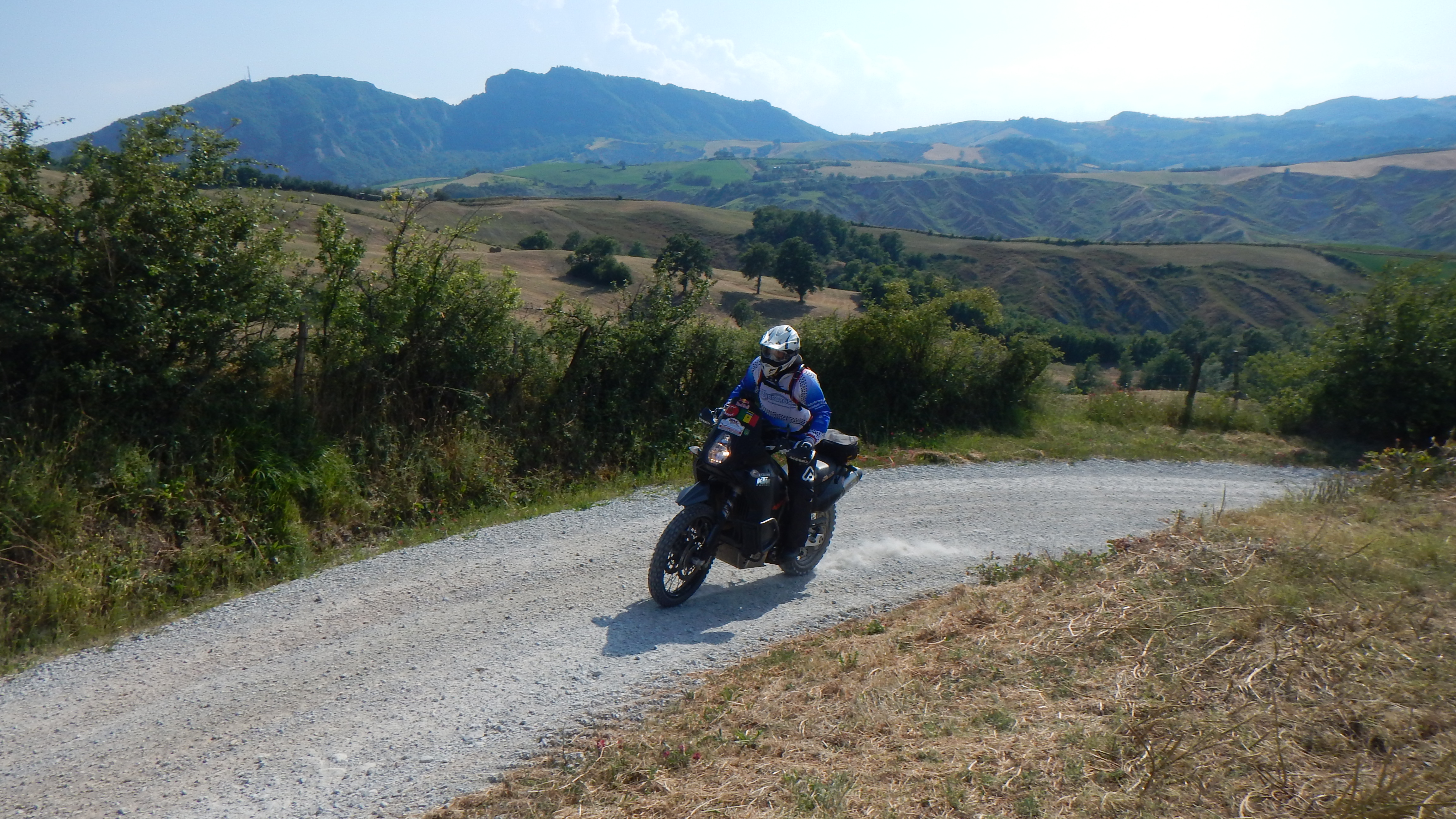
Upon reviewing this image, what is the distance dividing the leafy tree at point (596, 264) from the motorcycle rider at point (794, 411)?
32155 mm

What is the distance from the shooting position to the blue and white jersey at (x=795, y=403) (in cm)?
646

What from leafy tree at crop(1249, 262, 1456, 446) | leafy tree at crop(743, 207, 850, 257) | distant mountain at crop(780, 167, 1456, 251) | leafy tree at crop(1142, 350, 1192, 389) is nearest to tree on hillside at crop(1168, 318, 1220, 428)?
leafy tree at crop(1142, 350, 1192, 389)

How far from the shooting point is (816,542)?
7.23 metres

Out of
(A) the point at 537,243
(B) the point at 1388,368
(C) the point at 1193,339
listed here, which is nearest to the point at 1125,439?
(B) the point at 1388,368

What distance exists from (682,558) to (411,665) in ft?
6.55

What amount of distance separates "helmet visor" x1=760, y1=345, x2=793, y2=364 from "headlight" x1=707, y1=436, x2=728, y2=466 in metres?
0.72

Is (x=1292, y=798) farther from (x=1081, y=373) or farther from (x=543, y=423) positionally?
(x=1081, y=373)

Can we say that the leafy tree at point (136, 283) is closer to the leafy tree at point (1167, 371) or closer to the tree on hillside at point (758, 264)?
the leafy tree at point (1167, 371)

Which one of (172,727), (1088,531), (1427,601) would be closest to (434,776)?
(172,727)

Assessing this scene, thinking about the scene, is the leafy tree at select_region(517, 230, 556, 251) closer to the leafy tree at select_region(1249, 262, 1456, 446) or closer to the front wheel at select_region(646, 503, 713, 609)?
the leafy tree at select_region(1249, 262, 1456, 446)

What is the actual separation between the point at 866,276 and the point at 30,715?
58.4 meters

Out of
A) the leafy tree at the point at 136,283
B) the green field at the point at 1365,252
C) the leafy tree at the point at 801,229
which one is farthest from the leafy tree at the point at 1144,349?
the leafy tree at the point at 136,283

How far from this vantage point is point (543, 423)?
32.5ft

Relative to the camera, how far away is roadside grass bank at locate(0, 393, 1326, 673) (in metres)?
5.84
